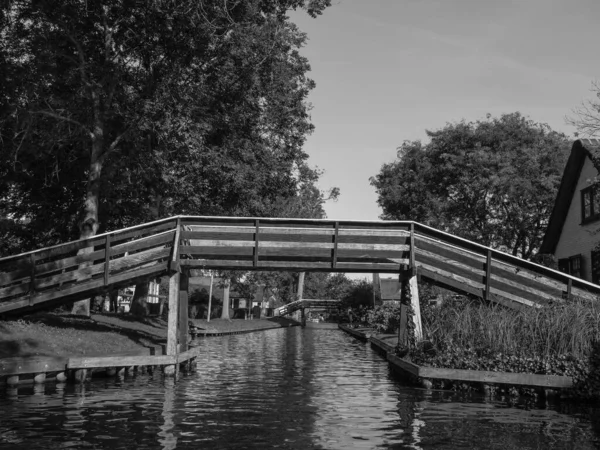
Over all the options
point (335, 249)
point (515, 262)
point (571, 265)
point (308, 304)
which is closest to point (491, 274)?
point (515, 262)

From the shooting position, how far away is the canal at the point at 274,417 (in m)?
10.9

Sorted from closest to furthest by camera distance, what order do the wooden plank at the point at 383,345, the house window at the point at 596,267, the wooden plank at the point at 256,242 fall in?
the wooden plank at the point at 256,242 → the wooden plank at the point at 383,345 → the house window at the point at 596,267

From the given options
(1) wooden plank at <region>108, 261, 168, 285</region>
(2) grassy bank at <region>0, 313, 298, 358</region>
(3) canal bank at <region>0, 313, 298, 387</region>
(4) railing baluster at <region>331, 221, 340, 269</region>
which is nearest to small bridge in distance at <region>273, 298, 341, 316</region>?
(2) grassy bank at <region>0, 313, 298, 358</region>

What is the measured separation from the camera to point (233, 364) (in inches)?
1014

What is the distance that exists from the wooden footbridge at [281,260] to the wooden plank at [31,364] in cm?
378

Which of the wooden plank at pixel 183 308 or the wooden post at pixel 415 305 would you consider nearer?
the wooden post at pixel 415 305

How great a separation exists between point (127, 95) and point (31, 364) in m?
13.9

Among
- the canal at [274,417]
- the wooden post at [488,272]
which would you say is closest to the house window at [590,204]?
the wooden post at [488,272]

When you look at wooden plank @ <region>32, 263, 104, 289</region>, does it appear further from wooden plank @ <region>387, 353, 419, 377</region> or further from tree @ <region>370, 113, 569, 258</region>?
tree @ <region>370, 113, 569, 258</region>

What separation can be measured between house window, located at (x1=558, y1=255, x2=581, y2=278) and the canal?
15733 millimetres

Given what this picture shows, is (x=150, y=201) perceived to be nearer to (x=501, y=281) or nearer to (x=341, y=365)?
(x=341, y=365)

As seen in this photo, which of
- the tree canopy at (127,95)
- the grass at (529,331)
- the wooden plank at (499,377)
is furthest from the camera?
the tree canopy at (127,95)

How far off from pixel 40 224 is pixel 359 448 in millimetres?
27937

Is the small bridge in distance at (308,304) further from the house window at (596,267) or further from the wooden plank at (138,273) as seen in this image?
the wooden plank at (138,273)
